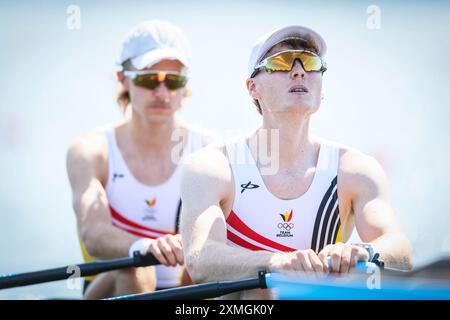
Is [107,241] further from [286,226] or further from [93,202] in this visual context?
[286,226]

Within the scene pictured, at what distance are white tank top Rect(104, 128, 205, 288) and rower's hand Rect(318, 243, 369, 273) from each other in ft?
6.45

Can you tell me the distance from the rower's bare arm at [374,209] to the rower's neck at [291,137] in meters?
0.18

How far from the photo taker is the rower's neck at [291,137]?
11.1ft

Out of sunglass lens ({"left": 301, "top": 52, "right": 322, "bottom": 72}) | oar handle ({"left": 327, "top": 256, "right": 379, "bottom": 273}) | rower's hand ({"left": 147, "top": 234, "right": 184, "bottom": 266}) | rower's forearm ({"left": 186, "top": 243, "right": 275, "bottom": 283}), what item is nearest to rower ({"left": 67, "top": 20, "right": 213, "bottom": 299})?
rower's hand ({"left": 147, "top": 234, "right": 184, "bottom": 266})

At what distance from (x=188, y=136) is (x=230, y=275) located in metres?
1.95

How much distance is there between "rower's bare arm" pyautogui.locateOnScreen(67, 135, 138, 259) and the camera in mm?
4371

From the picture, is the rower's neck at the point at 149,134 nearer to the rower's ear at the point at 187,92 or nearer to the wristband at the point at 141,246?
the rower's ear at the point at 187,92

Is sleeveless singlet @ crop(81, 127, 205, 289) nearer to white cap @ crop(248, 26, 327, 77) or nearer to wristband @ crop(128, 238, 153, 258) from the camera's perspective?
wristband @ crop(128, 238, 153, 258)

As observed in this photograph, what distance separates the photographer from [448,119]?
6.73 meters

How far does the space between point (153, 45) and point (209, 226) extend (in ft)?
6.69

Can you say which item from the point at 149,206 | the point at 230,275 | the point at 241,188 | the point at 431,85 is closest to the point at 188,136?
the point at 149,206

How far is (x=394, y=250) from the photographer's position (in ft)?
10.2

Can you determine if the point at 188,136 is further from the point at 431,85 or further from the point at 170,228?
the point at 431,85
